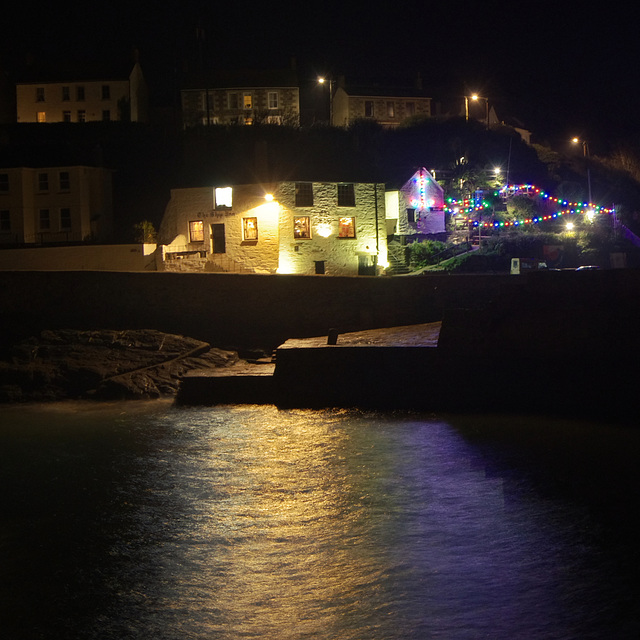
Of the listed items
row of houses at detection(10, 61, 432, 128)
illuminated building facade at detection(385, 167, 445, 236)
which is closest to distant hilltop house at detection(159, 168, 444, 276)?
illuminated building facade at detection(385, 167, 445, 236)

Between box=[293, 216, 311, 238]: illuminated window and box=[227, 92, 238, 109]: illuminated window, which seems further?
box=[227, 92, 238, 109]: illuminated window

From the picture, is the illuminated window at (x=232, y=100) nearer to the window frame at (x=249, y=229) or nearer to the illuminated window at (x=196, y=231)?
the illuminated window at (x=196, y=231)

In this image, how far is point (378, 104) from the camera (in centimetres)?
5678

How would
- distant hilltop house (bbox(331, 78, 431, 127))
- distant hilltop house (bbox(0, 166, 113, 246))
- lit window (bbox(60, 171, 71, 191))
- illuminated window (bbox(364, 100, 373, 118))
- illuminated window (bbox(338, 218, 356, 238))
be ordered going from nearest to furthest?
illuminated window (bbox(338, 218, 356, 238))
distant hilltop house (bbox(0, 166, 113, 246))
lit window (bbox(60, 171, 71, 191))
distant hilltop house (bbox(331, 78, 431, 127))
illuminated window (bbox(364, 100, 373, 118))

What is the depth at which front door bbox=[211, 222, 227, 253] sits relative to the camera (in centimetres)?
3550

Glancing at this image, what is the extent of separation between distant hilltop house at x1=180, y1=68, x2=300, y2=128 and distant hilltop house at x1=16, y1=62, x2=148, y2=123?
4.13 meters

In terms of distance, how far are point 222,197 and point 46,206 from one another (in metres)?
9.04

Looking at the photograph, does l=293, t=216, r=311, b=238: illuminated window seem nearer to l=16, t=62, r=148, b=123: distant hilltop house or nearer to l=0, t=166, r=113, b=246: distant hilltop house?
l=0, t=166, r=113, b=246: distant hilltop house

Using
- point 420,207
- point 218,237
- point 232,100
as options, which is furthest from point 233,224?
point 232,100

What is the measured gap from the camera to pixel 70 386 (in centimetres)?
2334

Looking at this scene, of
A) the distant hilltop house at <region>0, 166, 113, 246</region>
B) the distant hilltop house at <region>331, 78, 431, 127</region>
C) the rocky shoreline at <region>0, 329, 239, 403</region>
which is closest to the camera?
the rocky shoreline at <region>0, 329, 239, 403</region>

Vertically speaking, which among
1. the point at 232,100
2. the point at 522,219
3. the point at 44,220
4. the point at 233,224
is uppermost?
the point at 232,100

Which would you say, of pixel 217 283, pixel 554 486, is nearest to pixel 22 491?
pixel 554 486

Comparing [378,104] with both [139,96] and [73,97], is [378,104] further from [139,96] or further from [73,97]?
[73,97]
